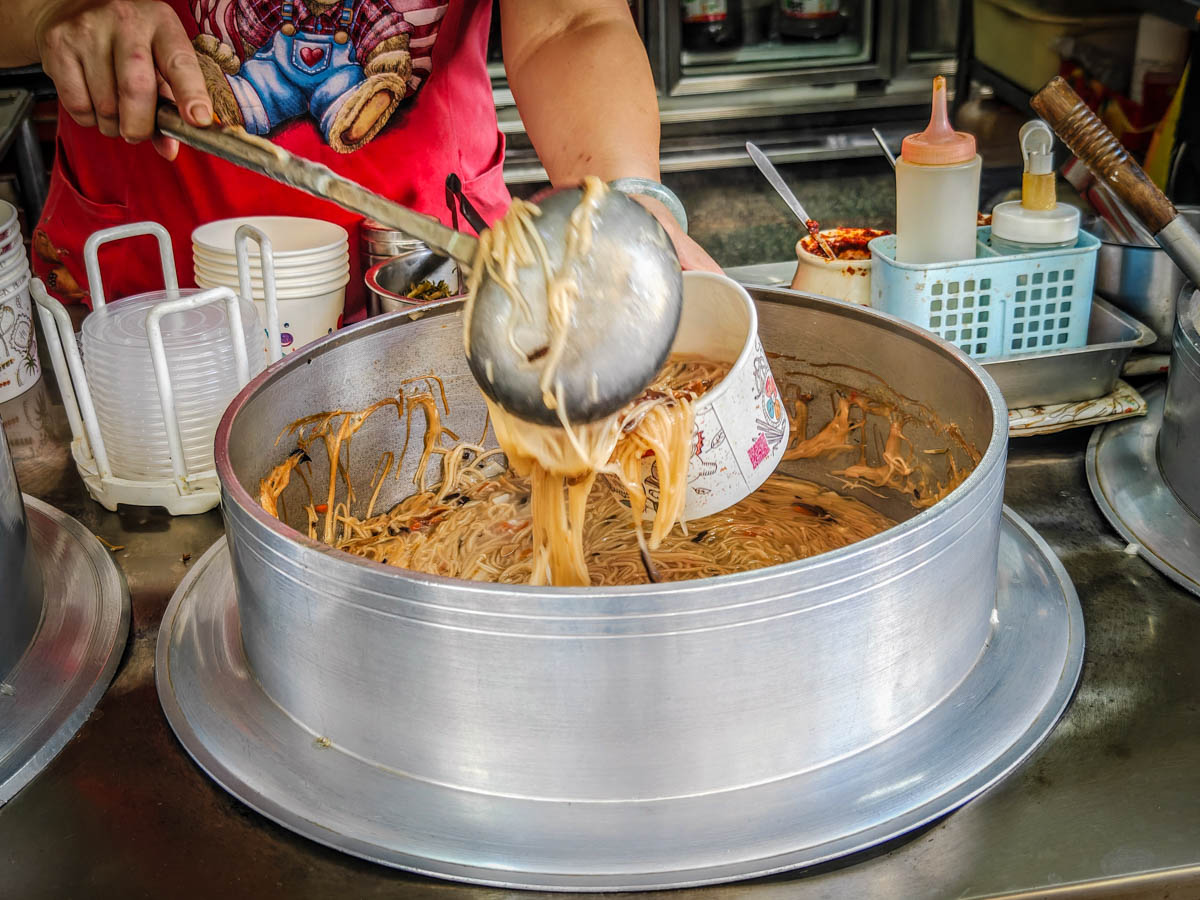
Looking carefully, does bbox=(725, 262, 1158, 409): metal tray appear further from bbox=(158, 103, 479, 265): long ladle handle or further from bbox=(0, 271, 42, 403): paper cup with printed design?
bbox=(0, 271, 42, 403): paper cup with printed design

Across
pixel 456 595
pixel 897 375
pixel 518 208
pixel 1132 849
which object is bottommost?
pixel 1132 849

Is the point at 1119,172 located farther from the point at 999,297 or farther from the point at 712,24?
the point at 712,24

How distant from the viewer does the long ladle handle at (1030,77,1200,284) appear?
1.38 m

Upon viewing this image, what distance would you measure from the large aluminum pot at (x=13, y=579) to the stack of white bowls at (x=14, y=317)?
1.77ft

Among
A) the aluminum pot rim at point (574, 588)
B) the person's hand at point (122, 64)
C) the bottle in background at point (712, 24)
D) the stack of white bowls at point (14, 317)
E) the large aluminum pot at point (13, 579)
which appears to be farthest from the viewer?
the bottle in background at point (712, 24)

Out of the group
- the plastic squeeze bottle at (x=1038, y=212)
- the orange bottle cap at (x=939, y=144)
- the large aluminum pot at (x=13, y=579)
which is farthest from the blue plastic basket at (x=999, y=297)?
the large aluminum pot at (x=13, y=579)

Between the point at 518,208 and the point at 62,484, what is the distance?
85cm

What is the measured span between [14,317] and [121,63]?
1.81ft

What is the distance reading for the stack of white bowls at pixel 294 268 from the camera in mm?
1650

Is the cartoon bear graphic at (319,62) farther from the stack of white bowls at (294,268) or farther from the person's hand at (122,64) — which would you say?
the person's hand at (122,64)

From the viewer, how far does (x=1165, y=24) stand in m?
3.00

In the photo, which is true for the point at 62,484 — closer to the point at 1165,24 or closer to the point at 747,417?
the point at 747,417

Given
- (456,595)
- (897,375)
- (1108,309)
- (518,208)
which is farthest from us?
(1108,309)

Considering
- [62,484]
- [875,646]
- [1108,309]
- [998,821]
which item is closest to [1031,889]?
[998,821]
